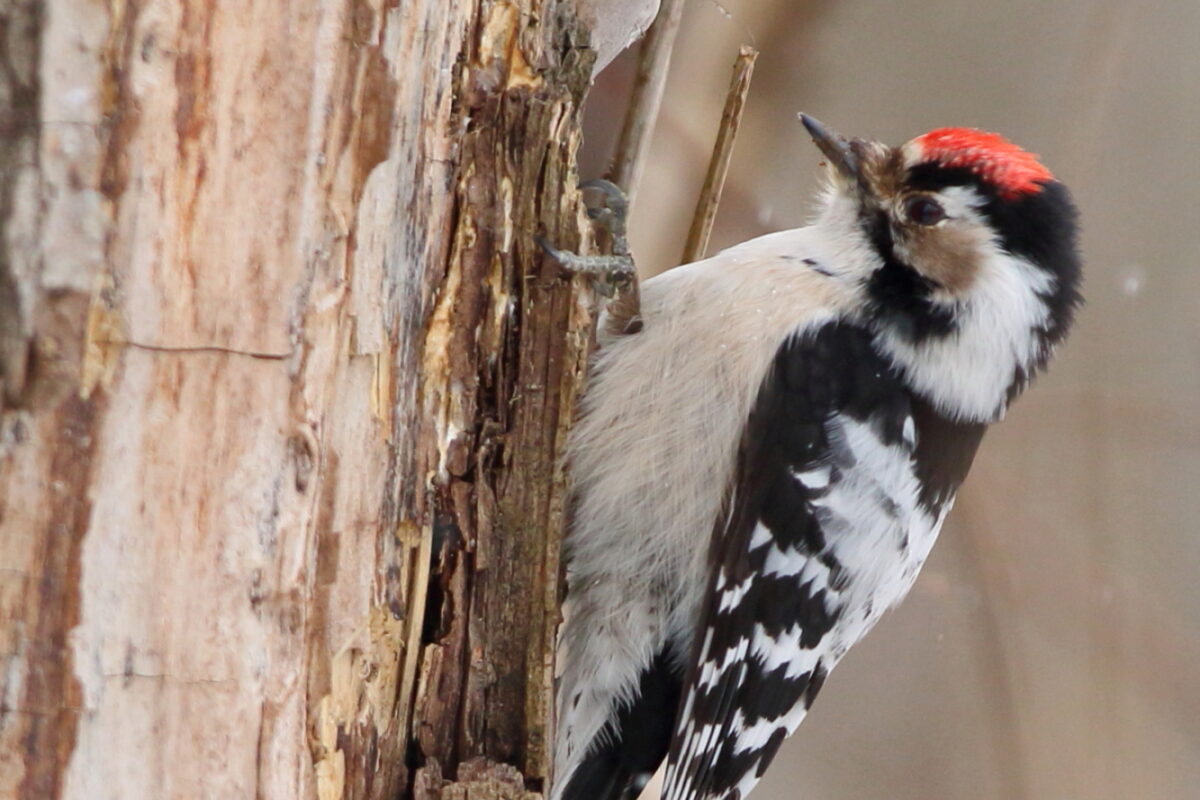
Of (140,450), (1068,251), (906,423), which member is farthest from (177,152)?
(1068,251)

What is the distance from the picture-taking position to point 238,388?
131 cm

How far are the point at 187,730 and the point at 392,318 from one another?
1.90 feet

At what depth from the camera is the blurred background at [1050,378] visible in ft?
11.1

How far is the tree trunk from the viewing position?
1.20 meters

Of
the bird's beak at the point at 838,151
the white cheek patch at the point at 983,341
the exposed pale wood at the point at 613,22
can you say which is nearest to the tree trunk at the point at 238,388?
the exposed pale wood at the point at 613,22

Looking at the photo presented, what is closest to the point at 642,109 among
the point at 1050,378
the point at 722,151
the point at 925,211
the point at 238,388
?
the point at 722,151

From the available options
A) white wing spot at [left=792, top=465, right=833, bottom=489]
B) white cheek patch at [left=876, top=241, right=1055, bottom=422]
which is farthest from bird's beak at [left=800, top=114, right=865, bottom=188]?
white wing spot at [left=792, top=465, right=833, bottom=489]

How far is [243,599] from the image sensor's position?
133 cm

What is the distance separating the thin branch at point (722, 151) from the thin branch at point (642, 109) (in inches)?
6.0

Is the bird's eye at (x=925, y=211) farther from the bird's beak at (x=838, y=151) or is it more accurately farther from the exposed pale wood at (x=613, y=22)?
the exposed pale wood at (x=613, y=22)

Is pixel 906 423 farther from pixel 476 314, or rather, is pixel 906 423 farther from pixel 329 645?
pixel 329 645

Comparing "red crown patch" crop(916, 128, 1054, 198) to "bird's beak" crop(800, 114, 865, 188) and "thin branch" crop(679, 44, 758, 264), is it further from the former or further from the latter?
"thin branch" crop(679, 44, 758, 264)

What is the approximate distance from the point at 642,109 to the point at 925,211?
2.00 feet

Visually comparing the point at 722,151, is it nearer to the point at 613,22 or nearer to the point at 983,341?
the point at 613,22
